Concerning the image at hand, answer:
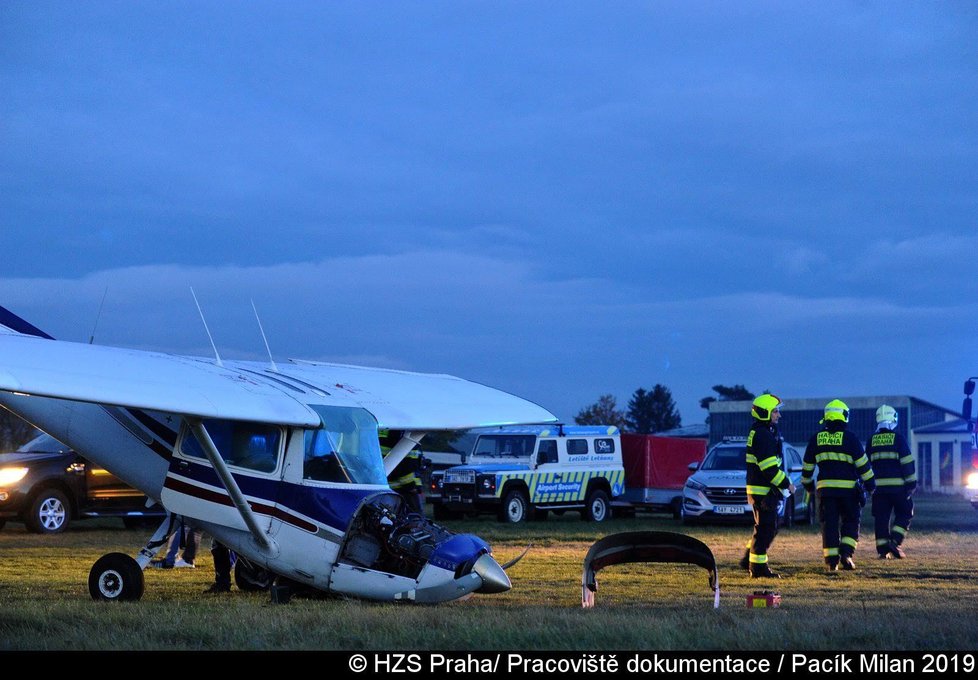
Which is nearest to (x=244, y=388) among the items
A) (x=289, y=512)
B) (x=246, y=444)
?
(x=246, y=444)

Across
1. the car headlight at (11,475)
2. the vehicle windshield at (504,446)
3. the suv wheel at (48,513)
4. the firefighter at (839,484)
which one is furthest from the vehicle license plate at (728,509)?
the car headlight at (11,475)

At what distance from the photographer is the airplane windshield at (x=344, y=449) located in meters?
11.3

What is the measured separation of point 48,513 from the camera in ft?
71.6

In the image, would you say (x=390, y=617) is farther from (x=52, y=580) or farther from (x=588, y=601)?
(x=52, y=580)

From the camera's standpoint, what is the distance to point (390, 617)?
9758 mm

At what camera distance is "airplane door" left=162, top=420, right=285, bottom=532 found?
1131 cm

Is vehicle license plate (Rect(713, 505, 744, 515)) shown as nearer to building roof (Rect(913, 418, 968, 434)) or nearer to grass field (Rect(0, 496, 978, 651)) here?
grass field (Rect(0, 496, 978, 651))

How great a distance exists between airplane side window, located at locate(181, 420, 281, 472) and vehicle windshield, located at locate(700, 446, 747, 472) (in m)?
17.3

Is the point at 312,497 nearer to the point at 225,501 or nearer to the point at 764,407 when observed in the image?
the point at 225,501

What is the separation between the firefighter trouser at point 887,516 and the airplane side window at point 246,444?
31.5 feet

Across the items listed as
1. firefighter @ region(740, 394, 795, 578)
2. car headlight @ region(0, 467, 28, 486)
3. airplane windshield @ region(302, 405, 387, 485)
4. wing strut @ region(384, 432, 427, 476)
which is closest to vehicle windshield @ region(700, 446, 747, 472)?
firefighter @ region(740, 394, 795, 578)

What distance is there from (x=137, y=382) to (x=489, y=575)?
3.46 meters

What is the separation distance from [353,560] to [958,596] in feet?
20.3

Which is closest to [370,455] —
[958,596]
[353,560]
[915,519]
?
[353,560]
